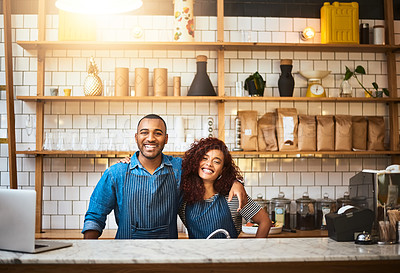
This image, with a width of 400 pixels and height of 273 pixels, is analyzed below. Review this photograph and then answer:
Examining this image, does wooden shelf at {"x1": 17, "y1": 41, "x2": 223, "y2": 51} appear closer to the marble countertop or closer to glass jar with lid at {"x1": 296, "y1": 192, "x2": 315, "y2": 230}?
A: glass jar with lid at {"x1": 296, "y1": 192, "x2": 315, "y2": 230}

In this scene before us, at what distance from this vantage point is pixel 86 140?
4.49 metres

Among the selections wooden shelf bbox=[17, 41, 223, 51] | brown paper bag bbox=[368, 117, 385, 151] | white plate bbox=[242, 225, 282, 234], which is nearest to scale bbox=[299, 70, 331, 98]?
brown paper bag bbox=[368, 117, 385, 151]

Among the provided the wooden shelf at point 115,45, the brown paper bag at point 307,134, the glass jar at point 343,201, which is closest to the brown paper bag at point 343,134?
the brown paper bag at point 307,134

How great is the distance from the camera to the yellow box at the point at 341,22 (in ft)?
15.4

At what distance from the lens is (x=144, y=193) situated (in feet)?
10.3

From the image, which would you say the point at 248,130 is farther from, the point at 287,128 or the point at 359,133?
the point at 359,133

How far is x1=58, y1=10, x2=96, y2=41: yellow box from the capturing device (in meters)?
4.58

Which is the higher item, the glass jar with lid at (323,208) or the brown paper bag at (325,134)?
the brown paper bag at (325,134)

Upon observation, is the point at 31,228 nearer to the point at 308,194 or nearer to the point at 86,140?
the point at 86,140

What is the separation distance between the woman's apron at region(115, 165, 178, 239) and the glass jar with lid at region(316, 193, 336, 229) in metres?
1.93

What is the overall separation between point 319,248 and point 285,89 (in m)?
2.46

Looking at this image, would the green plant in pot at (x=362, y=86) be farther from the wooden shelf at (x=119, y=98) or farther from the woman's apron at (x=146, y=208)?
the woman's apron at (x=146, y=208)

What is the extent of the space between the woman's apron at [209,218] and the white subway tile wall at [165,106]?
5.51ft

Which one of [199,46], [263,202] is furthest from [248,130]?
[199,46]
